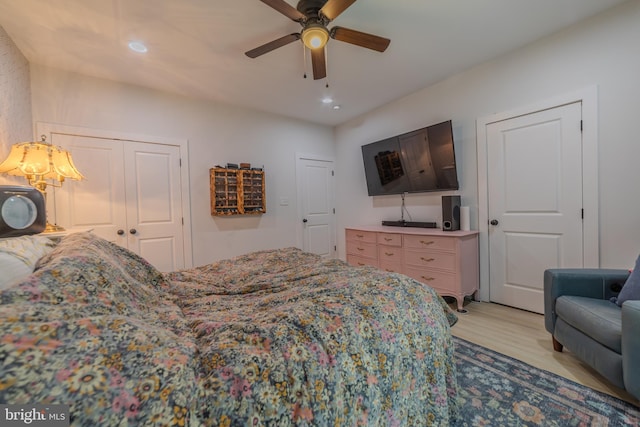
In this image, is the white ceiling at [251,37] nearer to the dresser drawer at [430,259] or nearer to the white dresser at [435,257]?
the white dresser at [435,257]

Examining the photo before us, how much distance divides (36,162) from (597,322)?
12.8 ft

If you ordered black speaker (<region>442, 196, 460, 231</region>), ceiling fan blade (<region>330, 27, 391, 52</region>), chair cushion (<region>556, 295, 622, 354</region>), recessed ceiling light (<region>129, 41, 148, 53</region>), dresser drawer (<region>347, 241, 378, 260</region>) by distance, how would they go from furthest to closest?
1. dresser drawer (<region>347, 241, 378, 260</region>)
2. black speaker (<region>442, 196, 460, 231</region>)
3. recessed ceiling light (<region>129, 41, 148, 53</region>)
4. ceiling fan blade (<region>330, 27, 391, 52</region>)
5. chair cushion (<region>556, 295, 622, 354</region>)

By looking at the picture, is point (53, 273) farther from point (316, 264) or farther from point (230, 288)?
point (316, 264)

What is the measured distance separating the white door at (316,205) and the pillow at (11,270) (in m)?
3.48

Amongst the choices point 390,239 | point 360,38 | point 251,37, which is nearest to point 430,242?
point 390,239

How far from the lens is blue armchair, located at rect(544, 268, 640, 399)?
1271mm

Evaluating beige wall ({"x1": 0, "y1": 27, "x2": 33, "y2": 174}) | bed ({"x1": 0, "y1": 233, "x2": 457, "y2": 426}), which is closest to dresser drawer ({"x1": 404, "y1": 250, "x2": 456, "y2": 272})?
bed ({"x1": 0, "y1": 233, "x2": 457, "y2": 426})

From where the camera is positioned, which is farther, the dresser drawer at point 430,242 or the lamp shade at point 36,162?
the dresser drawer at point 430,242

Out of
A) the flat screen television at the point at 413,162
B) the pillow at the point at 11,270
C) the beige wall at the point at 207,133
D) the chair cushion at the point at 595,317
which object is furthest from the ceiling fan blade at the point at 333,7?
the chair cushion at the point at 595,317

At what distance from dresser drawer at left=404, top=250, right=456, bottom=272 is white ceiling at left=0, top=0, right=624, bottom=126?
2.09 metres

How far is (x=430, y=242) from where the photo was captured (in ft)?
9.12

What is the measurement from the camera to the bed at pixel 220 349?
19.7 inches

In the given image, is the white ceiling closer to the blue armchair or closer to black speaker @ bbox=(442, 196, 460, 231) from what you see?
black speaker @ bbox=(442, 196, 460, 231)

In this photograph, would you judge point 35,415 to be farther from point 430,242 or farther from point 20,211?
point 430,242
